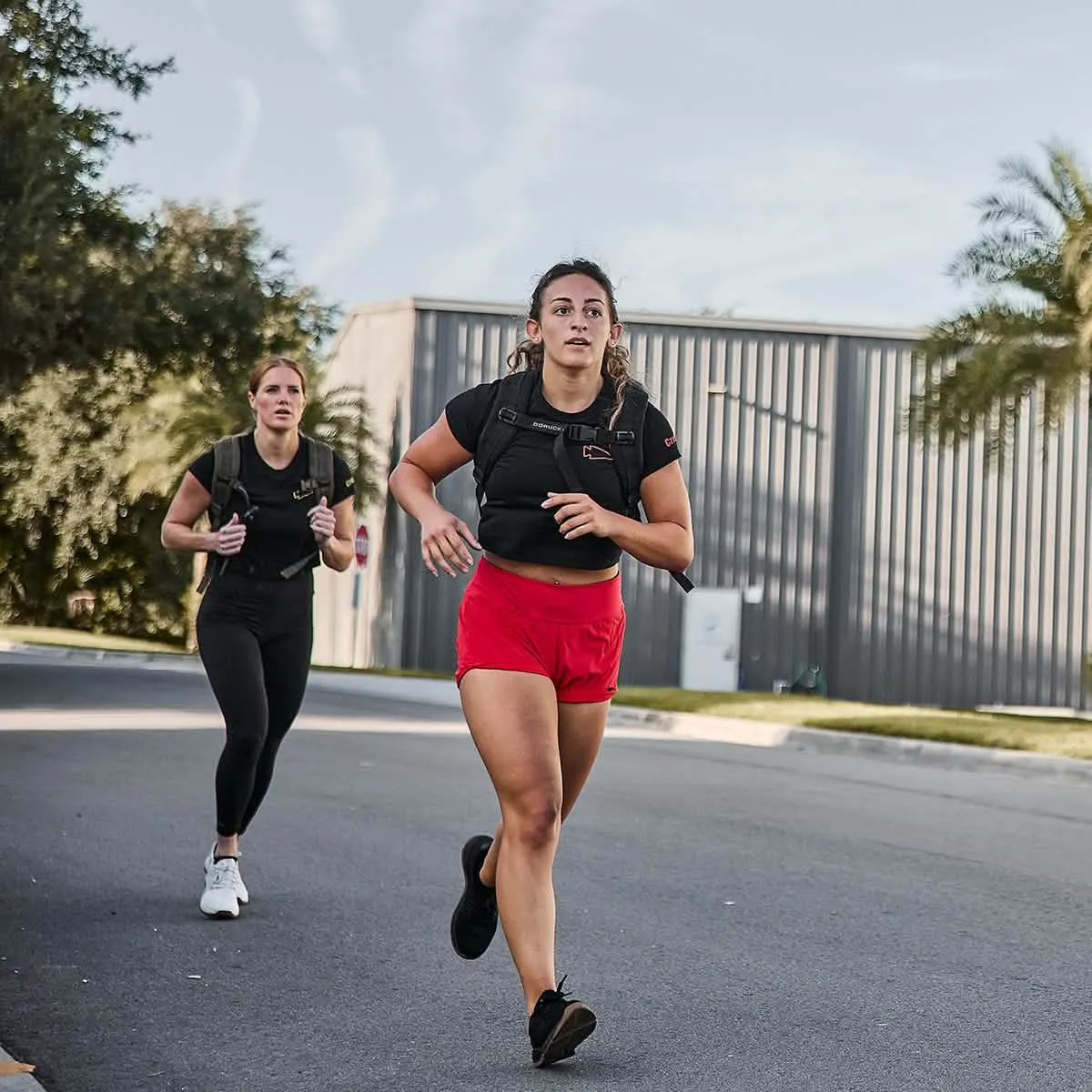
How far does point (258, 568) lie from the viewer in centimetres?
700

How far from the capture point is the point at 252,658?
6.91 m

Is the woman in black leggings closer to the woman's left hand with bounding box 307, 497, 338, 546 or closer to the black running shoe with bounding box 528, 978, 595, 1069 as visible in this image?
the woman's left hand with bounding box 307, 497, 338, 546

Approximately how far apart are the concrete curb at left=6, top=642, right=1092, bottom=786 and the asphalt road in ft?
11.3

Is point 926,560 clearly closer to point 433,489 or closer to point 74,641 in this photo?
point 74,641

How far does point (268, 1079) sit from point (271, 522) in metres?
2.88

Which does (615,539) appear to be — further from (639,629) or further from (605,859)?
(639,629)

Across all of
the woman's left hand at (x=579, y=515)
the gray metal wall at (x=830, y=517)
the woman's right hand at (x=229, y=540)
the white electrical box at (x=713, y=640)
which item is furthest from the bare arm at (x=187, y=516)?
the gray metal wall at (x=830, y=517)

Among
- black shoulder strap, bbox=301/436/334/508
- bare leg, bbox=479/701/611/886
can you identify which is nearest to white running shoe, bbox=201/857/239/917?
Answer: black shoulder strap, bbox=301/436/334/508

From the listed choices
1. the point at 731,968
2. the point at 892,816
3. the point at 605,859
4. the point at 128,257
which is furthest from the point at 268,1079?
the point at 128,257

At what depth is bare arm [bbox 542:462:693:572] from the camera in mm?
4664

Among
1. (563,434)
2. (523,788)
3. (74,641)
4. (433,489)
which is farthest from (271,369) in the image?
(74,641)

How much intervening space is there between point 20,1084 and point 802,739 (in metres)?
14.9

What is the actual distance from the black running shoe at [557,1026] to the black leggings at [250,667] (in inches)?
98.3

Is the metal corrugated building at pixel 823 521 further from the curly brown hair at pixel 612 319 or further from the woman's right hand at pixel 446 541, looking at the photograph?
the woman's right hand at pixel 446 541
